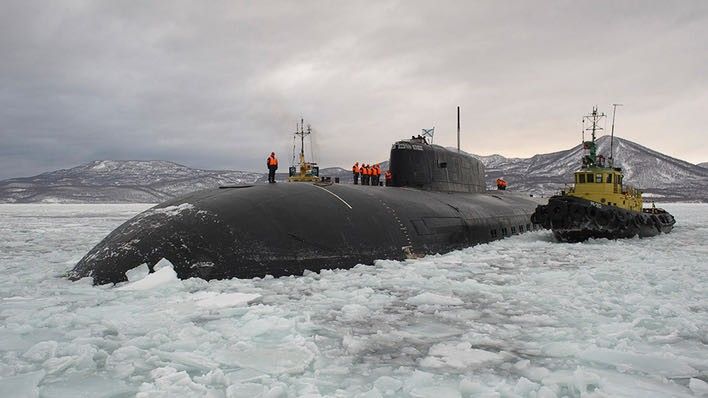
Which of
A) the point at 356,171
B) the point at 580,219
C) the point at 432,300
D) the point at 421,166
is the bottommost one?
the point at 432,300

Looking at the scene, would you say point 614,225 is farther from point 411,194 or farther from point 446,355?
point 446,355

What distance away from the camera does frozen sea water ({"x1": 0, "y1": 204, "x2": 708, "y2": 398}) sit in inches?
174

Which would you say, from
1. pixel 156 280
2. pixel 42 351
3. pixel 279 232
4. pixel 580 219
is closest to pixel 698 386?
pixel 42 351

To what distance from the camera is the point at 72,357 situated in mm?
4973

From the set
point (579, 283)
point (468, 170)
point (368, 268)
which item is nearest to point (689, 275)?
point (579, 283)

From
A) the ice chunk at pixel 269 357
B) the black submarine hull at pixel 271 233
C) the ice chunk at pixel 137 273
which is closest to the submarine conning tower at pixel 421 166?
the black submarine hull at pixel 271 233

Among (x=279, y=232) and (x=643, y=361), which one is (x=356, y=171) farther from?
(x=643, y=361)

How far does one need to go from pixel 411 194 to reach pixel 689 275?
8043 millimetres

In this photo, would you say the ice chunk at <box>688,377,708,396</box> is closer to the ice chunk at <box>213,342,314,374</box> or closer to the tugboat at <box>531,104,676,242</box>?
the ice chunk at <box>213,342,314,374</box>

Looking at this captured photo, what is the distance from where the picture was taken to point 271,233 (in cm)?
1045

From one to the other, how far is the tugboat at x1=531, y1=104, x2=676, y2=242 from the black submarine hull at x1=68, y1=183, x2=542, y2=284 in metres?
6.79

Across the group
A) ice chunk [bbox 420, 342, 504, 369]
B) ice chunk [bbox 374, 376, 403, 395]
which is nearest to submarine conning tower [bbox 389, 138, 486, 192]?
ice chunk [bbox 420, 342, 504, 369]

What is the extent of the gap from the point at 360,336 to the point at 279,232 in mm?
4989

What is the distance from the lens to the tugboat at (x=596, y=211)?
→ 1966cm
